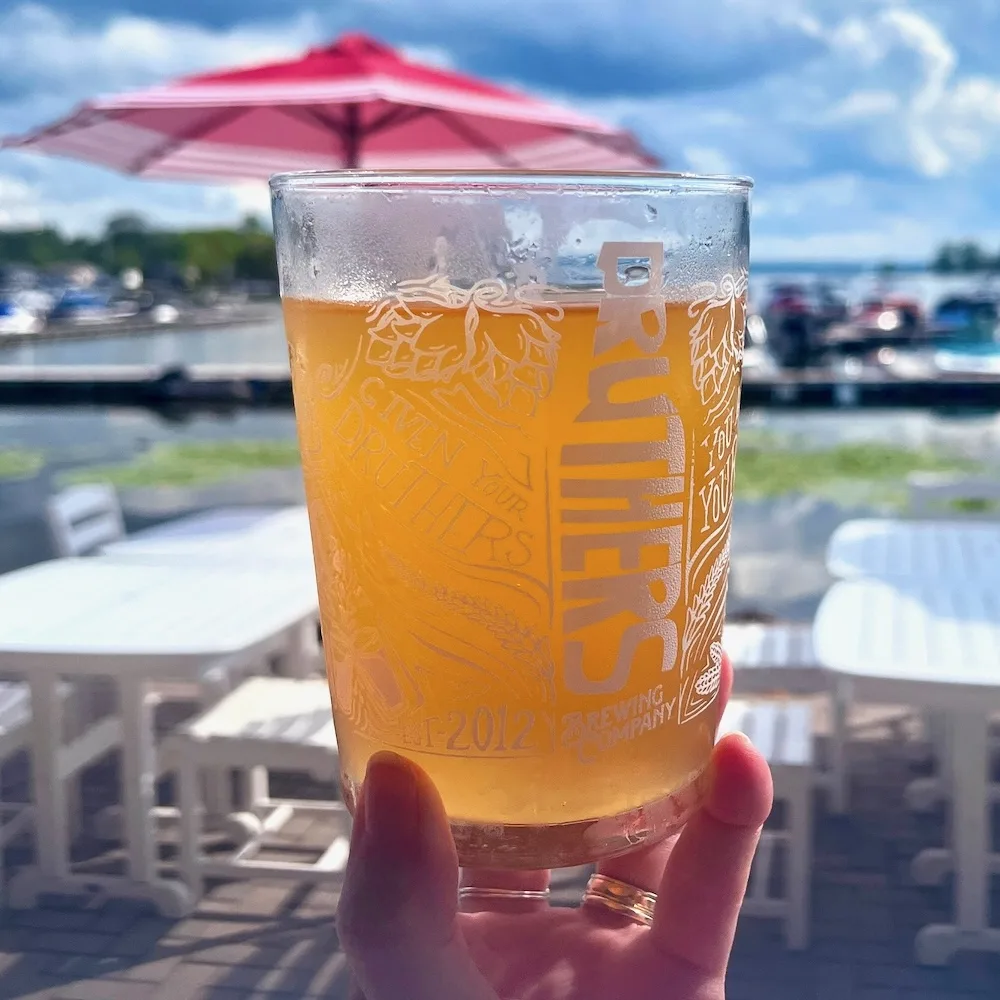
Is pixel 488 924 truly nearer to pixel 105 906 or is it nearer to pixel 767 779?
pixel 767 779

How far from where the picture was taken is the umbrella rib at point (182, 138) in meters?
4.48

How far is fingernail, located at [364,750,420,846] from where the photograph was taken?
0.66 metres

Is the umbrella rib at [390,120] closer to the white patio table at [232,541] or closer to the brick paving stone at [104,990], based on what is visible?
the white patio table at [232,541]

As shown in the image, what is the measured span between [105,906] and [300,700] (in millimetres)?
734

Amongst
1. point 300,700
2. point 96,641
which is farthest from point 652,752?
point 300,700

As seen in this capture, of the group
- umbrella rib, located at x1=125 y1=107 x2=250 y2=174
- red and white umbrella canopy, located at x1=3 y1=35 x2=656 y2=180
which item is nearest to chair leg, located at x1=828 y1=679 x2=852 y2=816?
red and white umbrella canopy, located at x1=3 y1=35 x2=656 y2=180

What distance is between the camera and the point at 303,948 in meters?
2.71

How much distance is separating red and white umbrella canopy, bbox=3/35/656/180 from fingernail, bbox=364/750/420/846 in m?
3.37

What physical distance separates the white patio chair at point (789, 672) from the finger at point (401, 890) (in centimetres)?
206

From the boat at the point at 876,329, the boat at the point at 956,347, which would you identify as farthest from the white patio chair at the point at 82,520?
the boat at the point at 876,329

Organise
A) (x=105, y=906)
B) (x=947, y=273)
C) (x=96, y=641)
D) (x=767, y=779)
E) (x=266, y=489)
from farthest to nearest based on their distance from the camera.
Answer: (x=947, y=273) → (x=266, y=489) → (x=105, y=906) → (x=96, y=641) → (x=767, y=779)

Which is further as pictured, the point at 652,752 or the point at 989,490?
the point at 989,490

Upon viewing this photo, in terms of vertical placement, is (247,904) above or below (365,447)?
below

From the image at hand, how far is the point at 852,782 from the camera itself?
3.51 metres
